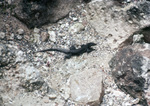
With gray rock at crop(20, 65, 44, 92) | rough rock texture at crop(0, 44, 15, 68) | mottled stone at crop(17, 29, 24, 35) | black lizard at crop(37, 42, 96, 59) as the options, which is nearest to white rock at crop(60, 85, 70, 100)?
gray rock at crop(20, 65, 44, 92)

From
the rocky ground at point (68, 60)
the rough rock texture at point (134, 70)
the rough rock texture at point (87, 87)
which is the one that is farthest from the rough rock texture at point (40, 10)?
the rough rock texture at point (134, 70)

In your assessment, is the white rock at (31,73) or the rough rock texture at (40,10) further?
the rough rock texture at (40,10)

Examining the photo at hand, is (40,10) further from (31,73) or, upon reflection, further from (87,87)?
(87,87)

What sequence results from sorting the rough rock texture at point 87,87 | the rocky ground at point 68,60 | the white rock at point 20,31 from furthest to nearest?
the white rock at point 20,31, the rocky ground at point 68,60, the rough rock texture at point 87,87

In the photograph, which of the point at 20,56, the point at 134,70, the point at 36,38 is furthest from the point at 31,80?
the point at 134,70

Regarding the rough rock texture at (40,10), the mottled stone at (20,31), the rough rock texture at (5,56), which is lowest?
the rough rock texture at (5,56)

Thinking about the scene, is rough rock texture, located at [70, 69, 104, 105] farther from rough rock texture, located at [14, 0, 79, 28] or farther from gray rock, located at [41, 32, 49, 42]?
rough rock texture, located at [14, 0, 79, 28]

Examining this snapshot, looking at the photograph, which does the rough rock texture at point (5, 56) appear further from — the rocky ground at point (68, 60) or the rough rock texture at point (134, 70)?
the rough rock texture at point (134, 70)

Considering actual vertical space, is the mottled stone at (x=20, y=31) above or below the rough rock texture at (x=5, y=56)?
above
